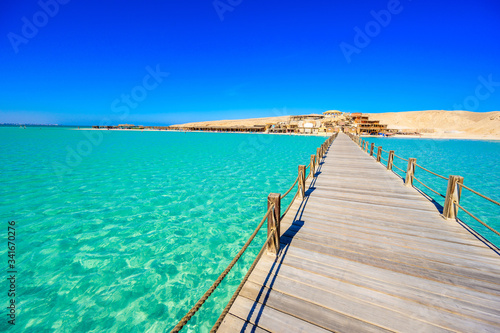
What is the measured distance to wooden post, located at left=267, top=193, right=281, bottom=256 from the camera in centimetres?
365

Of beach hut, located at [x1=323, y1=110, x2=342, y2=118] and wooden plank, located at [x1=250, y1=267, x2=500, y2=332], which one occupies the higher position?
beach hut, located at [x1=323, y1=110, x2=342, y2=118]

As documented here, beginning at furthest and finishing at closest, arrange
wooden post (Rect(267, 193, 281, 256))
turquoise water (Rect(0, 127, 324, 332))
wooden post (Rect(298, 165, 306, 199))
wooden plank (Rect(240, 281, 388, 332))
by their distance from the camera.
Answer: wooden post (Rect(298, 165, 306, 199))
turquoise water (Rect(0, 127, 324, 332))
wooden post (Rect(267, 193, 281, 256))
wooden plank (Rect(240, 281, 388, 332))

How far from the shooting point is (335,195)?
23.8 feet

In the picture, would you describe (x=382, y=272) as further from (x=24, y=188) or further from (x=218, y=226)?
(x=24, y=188)

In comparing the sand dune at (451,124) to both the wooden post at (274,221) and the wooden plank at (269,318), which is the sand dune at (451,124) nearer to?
the wooden post at (274,221)

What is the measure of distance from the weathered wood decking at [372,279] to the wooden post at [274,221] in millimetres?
194

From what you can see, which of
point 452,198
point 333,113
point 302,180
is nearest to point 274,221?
point 302,180

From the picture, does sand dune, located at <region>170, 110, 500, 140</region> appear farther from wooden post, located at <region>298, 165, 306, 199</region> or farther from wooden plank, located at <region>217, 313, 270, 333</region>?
wooden plank, located at <region>217, 313, 270, 333</region>

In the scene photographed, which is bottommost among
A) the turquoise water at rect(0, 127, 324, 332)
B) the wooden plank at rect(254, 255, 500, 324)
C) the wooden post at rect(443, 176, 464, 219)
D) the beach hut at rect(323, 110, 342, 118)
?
the turquoise water at rect(0, 127, 324, 332)

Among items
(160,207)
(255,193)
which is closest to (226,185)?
(255,193)

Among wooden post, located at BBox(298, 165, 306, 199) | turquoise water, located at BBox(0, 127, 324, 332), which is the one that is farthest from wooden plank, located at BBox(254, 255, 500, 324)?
wooden post, located at BBox(298, 165, 306, 199)

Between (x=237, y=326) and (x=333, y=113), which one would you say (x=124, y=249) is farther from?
(x=333, y=113)

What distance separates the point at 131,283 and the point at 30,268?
2829 millimetres

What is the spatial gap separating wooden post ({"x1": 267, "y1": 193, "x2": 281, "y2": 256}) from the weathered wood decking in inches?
7.6
